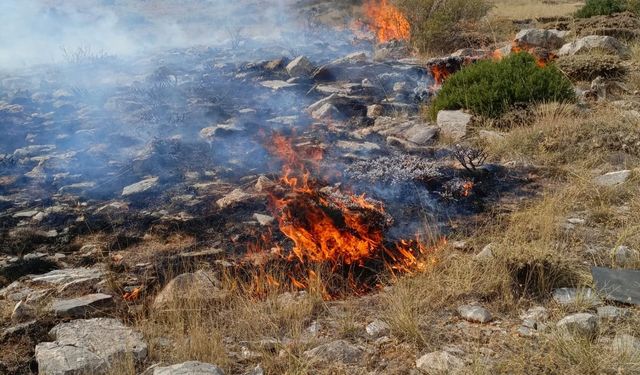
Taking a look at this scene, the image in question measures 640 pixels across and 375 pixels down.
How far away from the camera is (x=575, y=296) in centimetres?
310

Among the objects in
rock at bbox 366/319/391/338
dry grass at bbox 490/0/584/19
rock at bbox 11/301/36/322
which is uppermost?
rock at bbox 11/301/36/322

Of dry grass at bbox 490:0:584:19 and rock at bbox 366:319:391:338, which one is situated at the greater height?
rock at bbox 366:319:391:338

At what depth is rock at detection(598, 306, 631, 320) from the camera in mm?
2859

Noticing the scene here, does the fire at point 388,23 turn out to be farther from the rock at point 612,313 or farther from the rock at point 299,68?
the rock at point 612,313

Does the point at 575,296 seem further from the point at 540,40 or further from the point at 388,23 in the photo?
the point at 388,23

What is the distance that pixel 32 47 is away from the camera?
51.8ft

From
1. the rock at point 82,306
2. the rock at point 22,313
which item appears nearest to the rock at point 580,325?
the rock at point 82,306

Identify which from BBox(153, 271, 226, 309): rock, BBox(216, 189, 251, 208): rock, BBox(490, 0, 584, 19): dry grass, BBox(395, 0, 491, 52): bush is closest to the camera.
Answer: BBox(153, 271, 226, 309): rock

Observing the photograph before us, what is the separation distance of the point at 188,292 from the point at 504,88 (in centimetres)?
524

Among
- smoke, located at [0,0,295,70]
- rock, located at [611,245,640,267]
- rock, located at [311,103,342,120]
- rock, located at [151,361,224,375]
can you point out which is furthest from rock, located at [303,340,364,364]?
smoke, located at [0,0,295,70]

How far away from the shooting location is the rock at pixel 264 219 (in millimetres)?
4434

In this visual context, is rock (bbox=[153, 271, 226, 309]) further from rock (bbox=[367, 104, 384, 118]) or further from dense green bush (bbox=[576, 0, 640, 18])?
dense green bush (bbox=[576, 0, 640, 18])

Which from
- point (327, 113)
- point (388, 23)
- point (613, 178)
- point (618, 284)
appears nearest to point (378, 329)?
point (618, 284)

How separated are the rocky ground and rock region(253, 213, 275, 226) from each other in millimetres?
21
